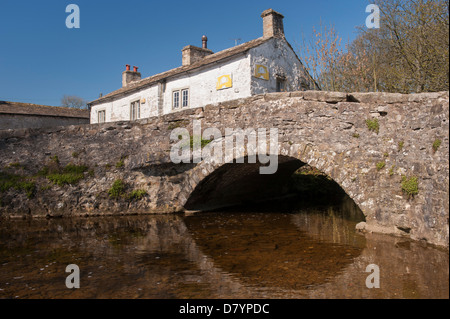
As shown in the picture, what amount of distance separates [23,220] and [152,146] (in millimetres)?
4329

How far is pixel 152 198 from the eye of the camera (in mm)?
10008

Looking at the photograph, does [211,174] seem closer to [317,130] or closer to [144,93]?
[317,130]

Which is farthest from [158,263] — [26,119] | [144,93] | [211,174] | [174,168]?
[26,119]

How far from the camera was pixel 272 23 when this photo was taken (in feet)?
56.1

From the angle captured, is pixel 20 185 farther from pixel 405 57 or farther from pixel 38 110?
pixel 38 110

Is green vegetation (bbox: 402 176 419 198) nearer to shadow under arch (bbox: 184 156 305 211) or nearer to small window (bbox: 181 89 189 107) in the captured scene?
shadow under arch (bbox: 184 156 305 211)

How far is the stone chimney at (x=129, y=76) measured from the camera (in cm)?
2561

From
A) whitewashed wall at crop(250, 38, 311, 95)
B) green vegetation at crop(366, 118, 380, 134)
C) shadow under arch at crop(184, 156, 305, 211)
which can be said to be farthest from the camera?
whitewashed wall at crop(250, 38, 311, 95)

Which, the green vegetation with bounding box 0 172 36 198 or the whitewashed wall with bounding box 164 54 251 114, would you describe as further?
the whitewashed wall with bounding box 164 54 251 114

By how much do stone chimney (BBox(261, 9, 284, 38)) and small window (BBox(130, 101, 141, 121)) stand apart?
1000 centimetres

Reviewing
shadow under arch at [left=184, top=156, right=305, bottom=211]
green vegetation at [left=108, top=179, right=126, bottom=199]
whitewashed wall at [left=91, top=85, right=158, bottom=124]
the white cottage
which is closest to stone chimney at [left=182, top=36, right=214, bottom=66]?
the white cottage

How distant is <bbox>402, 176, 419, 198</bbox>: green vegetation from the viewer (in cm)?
596

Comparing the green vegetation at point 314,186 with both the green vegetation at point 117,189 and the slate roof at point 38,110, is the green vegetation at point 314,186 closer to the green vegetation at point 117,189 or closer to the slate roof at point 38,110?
the green vegetation at point 117,189
